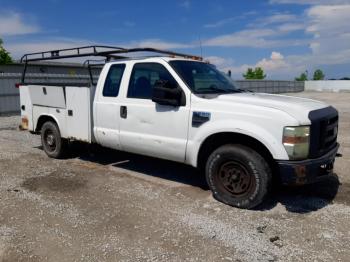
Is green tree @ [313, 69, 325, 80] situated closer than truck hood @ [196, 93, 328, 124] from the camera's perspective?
No

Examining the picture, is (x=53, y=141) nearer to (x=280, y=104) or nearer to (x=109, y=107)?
(x=109, y=107)

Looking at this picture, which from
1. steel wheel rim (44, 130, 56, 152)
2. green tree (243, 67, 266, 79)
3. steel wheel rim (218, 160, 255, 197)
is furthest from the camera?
green tree (243, 67, 266, 79)

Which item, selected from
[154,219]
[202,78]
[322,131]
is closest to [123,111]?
[202,78]

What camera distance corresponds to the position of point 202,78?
543 cm

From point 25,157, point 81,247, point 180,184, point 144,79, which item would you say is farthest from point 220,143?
point 25,157

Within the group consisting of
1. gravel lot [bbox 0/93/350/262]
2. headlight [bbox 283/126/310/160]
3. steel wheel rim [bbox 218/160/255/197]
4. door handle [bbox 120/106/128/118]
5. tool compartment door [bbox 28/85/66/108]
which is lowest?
gravel lot [bbox 0/93/350/262]

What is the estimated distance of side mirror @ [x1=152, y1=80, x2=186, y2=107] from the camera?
16.2ft

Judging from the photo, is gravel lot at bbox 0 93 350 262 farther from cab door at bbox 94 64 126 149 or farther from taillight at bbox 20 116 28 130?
taillight at bbox 20 116 28 130

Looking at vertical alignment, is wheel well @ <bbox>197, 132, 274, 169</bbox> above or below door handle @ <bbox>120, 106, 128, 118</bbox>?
below

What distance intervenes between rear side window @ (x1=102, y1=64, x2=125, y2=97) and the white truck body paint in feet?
0.26

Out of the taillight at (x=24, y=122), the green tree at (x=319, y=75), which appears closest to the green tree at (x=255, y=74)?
the green tree at (x=319, y=75)

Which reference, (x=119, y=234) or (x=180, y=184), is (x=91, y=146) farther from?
(x=119, y=234)

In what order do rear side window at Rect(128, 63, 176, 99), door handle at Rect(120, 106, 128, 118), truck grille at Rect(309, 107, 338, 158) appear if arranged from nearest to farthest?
truck grille at Rect(309, 107, 338, 158)
rear side window at Rect(128, 63, 176, 99)
door handle at Rect(120, 106, 128, 118)

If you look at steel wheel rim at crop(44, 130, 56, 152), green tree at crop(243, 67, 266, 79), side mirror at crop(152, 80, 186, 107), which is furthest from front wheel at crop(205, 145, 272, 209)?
green tree at crop(243, 67, 266, 79)
